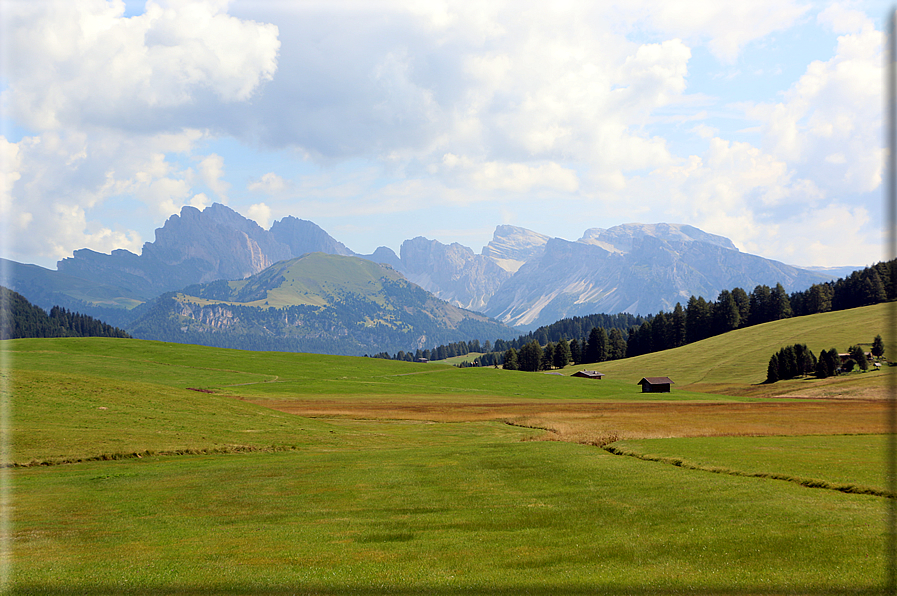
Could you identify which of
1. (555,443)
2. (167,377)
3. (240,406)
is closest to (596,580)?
(555,443)

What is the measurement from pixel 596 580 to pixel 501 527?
22.5 ft

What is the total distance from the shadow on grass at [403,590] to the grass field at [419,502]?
88 mm

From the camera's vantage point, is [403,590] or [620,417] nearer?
[403,590]

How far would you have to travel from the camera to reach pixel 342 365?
166375 millimetres

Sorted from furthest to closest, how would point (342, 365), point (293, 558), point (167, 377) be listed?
1. point (342, 365)
2. point (167, 377)
3. point (293, 558)

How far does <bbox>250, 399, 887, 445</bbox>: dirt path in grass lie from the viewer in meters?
56.2

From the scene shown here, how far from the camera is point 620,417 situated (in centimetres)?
7675

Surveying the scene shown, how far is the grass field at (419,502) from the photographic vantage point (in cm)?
1664

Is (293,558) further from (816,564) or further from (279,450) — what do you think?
(279,450)

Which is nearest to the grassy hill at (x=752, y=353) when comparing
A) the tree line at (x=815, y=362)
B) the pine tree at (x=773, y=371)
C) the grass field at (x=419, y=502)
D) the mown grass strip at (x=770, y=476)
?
the pine tree at (x=773, y=371)

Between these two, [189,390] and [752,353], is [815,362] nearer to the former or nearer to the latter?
[752,353]

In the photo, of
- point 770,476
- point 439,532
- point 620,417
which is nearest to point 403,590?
point 439,532

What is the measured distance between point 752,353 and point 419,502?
18111cm

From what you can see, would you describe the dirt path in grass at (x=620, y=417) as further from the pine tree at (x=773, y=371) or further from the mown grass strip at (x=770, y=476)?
the pine tree at (x=773, y=371)
